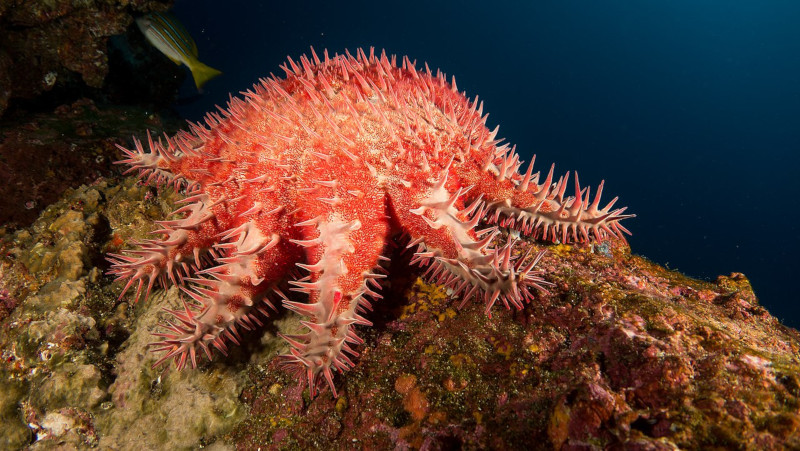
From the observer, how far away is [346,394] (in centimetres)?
241

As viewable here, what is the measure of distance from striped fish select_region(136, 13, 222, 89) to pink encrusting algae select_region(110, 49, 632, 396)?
4.08 metres

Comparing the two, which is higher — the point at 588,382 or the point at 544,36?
the point at 544,36

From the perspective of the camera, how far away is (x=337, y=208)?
232cm

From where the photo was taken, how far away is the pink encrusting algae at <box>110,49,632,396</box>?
216 centimetres

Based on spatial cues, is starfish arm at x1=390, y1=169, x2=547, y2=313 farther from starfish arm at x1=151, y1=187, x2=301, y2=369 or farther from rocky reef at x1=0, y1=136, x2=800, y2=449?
starfish arm at x1=151, y1=187, x2=301, y2=369

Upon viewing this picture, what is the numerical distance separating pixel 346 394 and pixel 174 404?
1448 millimetres

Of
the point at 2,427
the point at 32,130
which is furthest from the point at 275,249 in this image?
the point at 32,130

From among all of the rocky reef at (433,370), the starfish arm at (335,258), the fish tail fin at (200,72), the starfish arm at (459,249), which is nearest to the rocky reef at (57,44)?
the fish tail fin at (200,72)

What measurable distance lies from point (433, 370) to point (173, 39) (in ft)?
21.7

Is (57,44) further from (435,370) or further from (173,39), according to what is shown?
(435,370)

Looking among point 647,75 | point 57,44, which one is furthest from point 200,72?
point 647,75

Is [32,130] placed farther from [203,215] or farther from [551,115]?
[551,115]

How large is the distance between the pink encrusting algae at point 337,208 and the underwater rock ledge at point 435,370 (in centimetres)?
29

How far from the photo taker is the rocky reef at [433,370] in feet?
5.25
